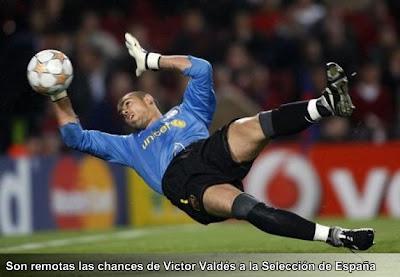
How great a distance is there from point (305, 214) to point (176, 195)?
5519 millimetres

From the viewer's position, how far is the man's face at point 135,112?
8.24 meters

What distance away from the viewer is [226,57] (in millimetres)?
14250

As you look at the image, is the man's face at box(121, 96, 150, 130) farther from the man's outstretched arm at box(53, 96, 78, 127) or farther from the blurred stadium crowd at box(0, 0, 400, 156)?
the blurred stadium crowd at box(0, 0, 400, 156)

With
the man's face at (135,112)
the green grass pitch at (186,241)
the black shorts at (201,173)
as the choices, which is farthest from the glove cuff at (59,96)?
the green grass pitch at (186,241)

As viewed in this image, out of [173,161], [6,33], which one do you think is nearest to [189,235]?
[173,161]

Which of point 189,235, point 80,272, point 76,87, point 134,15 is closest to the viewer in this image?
point 80,272

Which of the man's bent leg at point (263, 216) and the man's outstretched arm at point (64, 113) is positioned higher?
the man's outstretched arm at point (64, 113)

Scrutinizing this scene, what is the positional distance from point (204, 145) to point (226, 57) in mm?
6555

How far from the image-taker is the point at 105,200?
1322 cm

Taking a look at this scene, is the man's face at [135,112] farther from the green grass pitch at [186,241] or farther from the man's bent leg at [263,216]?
the green grass pitch at [186,241]

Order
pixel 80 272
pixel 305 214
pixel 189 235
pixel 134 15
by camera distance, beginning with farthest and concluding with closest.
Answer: pixel 134 15, pixel 305 214, pixel 189 235, pixel 80 272

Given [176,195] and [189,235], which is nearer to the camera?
[176,195]

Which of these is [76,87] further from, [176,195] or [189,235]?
[176,195]

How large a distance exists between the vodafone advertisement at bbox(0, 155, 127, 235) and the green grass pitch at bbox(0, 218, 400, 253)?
468mm
